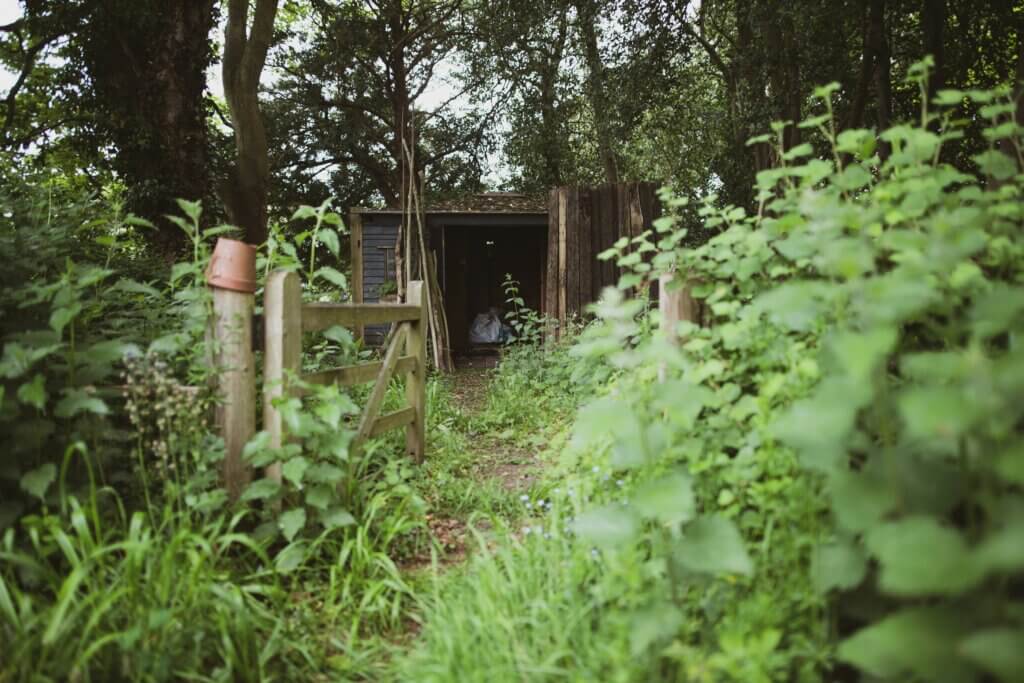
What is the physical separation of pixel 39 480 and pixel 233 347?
3.06ft

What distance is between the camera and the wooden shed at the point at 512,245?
27.7ft

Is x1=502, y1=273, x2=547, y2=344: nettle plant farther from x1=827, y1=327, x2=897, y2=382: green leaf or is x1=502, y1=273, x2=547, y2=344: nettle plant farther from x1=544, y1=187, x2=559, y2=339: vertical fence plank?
x1=827, y1=327, x2=897, y2=382: green leaf

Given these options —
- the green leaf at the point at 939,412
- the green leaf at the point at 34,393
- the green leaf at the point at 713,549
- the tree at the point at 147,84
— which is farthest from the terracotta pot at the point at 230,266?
the tree at the point at 147,84

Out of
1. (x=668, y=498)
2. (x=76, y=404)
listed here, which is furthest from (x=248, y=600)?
(x=668, y=498)

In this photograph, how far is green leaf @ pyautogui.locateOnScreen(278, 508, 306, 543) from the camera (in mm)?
2670

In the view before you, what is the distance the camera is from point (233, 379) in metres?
2.97

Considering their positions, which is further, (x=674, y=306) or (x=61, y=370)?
(x=674, y=306)

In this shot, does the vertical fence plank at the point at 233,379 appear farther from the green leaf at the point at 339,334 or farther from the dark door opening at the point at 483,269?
the dark door opening at the point at 483,269

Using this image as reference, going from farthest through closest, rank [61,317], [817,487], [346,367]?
[346,367], [61,317], [817,487]

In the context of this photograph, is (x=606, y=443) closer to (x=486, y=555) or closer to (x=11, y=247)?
(x=486, y=555)

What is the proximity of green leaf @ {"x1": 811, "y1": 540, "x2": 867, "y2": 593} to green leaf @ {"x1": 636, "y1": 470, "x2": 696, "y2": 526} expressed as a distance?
0.39 m

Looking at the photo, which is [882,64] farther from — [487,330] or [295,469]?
[295,469]

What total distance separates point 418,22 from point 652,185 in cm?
1323

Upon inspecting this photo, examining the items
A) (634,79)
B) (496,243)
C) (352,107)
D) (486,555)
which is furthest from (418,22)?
(486,555)
